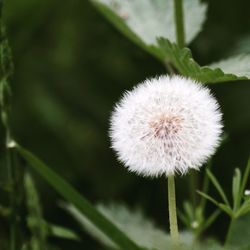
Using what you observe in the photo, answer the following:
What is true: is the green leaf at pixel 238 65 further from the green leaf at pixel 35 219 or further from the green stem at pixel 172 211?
the green leaf at pixel 35 219

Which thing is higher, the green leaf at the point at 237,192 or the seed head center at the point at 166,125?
the seed head center at the point at 166,125

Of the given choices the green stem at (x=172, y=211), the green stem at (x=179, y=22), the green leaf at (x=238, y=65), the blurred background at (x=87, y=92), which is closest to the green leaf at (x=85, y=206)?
the green stem at (x=172, y=211)

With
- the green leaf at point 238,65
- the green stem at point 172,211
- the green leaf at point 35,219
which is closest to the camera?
the green stem at point 172,211

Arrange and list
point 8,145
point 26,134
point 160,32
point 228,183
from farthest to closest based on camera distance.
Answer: point 26,134 < point 228,183 < point 160,32 < point 8,145

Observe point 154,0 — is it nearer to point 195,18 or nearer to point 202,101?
point 195,18

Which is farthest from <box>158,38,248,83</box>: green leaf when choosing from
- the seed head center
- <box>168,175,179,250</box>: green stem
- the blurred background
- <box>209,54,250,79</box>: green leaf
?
the blurred background

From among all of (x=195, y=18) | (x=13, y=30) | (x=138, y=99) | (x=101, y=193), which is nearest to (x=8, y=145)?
(x=138, y=99)

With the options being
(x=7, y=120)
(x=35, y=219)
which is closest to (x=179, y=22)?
(x=7, y=120)
